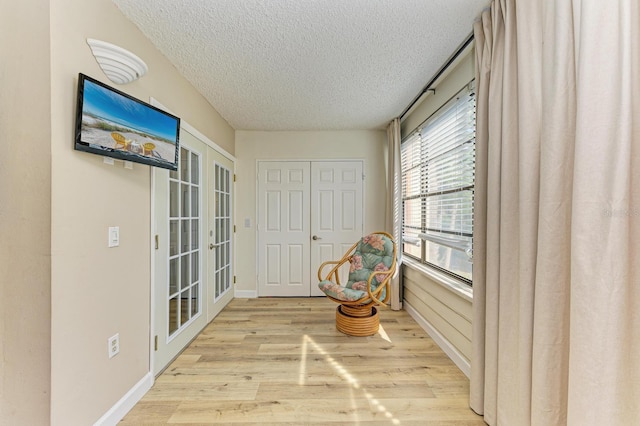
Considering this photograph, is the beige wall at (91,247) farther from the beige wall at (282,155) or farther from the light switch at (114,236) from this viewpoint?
the beige wall at (282,155)

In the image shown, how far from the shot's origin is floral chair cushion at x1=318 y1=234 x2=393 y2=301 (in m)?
2.61

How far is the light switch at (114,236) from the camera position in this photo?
4.82 feet

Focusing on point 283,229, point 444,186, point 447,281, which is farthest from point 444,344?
point 283,229

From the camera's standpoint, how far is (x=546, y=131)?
3.48 ft

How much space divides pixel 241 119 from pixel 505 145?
299 centimetres

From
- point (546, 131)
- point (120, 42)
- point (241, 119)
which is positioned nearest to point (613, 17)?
point (546, 131)

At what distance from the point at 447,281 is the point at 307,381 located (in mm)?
1439

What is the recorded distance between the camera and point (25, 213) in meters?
1.12

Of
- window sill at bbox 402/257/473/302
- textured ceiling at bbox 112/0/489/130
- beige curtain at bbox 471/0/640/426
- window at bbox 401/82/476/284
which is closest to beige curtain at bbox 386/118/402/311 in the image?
window at bbox 401/82/476/284

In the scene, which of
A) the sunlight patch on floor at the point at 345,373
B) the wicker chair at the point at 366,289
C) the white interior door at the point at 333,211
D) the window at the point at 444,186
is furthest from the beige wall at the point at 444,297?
the white interior door at the point at 333,211

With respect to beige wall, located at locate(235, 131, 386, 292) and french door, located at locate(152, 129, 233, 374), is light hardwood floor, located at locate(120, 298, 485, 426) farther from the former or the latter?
beige wall, located at locate(235, 131, 386, 292)

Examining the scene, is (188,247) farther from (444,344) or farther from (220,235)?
(444,344)

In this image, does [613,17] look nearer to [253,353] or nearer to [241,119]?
[253,353]

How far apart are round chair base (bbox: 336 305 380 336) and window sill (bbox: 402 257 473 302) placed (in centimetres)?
70
